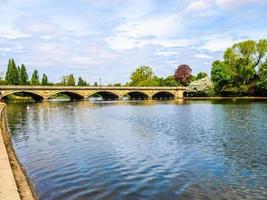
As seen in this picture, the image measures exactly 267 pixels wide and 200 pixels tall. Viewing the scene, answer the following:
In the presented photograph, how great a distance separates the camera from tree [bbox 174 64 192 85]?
17362cm

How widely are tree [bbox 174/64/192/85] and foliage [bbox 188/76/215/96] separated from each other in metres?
34.2

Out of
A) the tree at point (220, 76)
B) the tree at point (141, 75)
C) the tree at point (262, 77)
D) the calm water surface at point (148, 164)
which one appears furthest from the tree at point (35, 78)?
the calm water surface at point (148, 164)

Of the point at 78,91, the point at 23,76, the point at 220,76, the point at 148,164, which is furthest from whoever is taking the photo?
the point at 23,76

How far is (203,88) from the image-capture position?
12925cm

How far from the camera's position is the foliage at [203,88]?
126m

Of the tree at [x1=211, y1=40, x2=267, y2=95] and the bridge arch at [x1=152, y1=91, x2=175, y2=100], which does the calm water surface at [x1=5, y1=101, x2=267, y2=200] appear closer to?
the tree at [x1=211, y1=40, x2=267, y2=95]

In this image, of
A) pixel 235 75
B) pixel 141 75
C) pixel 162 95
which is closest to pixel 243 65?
pixel 235 75

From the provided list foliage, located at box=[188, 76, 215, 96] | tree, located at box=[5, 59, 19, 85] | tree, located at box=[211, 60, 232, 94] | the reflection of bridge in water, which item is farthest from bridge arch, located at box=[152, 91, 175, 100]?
tree, located at box=[5, 59, 19, 85]

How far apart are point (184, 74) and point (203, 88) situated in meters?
45.2

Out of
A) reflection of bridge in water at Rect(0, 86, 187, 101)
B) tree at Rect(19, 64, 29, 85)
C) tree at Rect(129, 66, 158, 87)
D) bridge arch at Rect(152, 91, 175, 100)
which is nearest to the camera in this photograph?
reflection of bridge in water at Rect(0, 86, 187, 101)

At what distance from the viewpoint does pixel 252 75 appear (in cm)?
10869

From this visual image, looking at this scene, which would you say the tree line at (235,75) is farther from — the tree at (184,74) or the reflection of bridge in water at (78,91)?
the tree at (184,74)

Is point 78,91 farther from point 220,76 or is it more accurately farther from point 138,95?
point 220,76

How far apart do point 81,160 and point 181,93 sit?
122 meters
